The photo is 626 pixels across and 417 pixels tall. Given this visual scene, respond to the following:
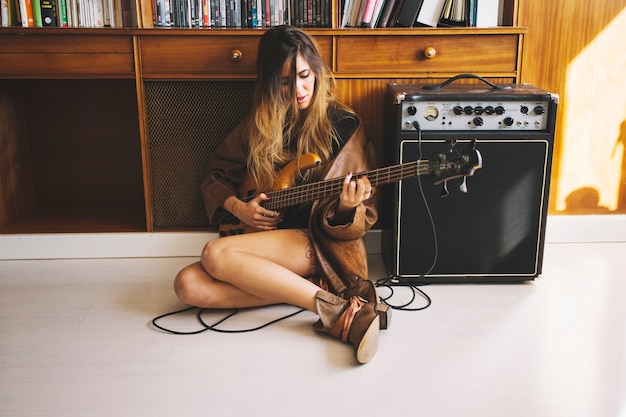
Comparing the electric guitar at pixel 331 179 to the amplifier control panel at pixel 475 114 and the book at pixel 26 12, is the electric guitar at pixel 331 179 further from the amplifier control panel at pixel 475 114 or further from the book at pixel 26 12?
the book at pixel 26 12

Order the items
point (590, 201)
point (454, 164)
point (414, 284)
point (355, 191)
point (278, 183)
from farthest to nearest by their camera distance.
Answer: point (590, 201) → point (414, 284) → point (278, 183) → point (355, 191) → point (454, 164)

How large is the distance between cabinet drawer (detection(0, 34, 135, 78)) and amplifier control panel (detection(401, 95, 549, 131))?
0.94m

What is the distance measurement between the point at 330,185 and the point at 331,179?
0.08 feet

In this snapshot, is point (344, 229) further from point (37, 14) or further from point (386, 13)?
point (37, 14)

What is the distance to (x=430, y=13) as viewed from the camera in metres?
2.19

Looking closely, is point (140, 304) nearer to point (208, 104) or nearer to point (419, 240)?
point (208, 104)

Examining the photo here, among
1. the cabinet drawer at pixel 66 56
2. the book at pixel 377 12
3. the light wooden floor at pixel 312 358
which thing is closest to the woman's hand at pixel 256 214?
the light wooden floor at pixel 312 358

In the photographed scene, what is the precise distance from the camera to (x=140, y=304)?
202cm

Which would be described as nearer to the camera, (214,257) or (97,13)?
(214,257)

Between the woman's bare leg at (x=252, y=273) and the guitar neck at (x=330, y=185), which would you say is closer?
the guitar neck at (x=330, y=185)

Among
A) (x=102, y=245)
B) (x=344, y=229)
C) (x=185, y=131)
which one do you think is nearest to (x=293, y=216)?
(x=344, y=229)

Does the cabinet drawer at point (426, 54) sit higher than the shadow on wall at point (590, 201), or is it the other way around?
the cabinet drawer at point (426, 54)

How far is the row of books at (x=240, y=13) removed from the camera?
2.21 metres

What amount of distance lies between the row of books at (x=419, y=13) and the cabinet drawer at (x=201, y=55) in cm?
14
